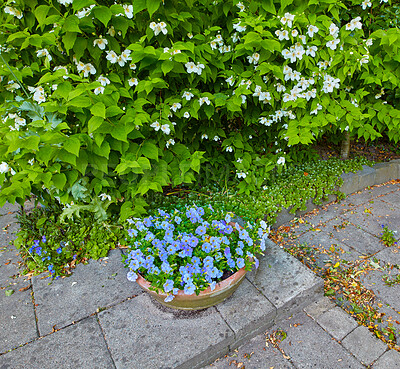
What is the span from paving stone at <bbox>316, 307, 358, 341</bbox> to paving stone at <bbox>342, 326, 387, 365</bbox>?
31 millimetres

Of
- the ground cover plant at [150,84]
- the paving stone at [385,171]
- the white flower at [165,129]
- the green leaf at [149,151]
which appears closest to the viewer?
the ground cover plant at [150,84]

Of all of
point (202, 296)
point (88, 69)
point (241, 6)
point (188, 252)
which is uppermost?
point (241, 6)

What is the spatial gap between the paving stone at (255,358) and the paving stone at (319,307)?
0.37 meters

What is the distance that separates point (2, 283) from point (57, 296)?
0.52 metres

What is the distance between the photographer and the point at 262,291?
180 cm

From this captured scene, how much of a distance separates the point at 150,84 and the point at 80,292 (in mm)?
1447

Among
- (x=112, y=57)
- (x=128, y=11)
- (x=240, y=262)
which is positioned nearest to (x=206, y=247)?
(x=240, y=262)

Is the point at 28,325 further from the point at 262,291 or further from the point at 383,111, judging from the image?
the point at 383,111

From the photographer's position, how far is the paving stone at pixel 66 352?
1.44 metres

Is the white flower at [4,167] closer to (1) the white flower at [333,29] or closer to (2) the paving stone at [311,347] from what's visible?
(2) the paving stone at [311,347]

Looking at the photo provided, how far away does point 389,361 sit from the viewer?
1.54 metres

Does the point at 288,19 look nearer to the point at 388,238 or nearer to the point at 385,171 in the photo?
the point at 388,238

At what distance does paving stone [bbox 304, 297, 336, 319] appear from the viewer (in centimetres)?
182

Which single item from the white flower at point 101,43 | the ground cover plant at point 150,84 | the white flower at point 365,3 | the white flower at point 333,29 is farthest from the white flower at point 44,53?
the white flower at point 365,3
